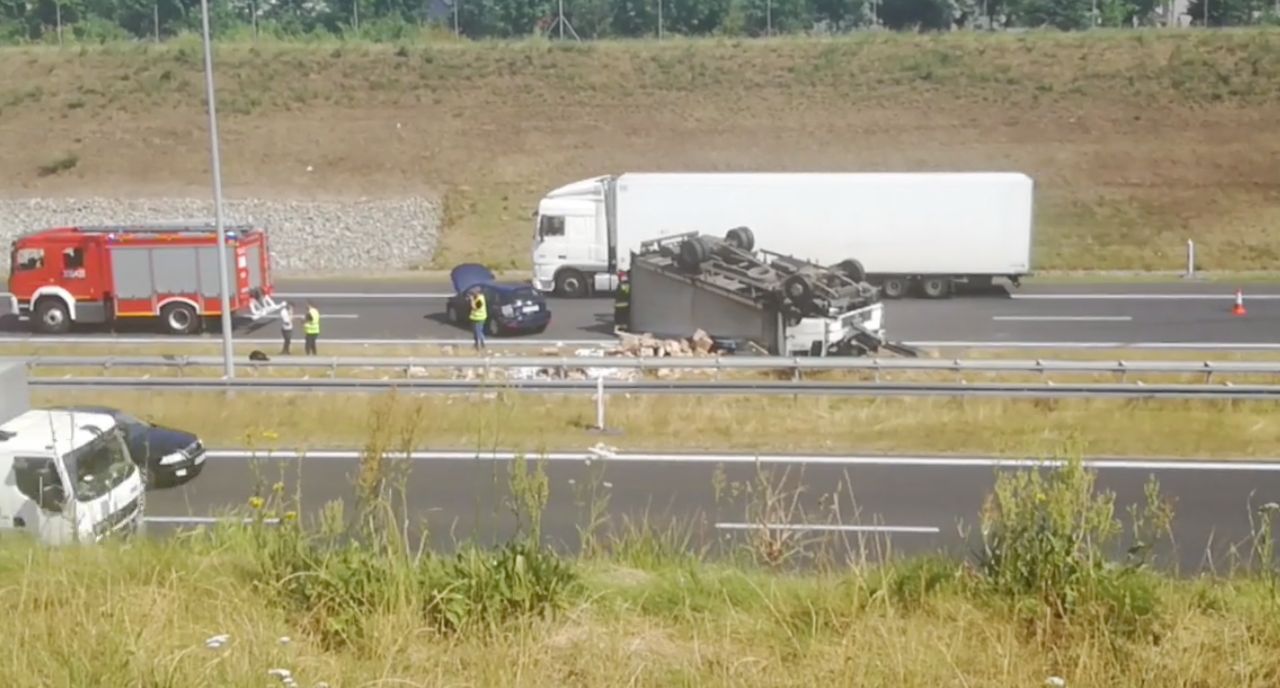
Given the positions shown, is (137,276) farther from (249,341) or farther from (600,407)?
(600,407)

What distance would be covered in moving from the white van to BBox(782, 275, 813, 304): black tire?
12.2m

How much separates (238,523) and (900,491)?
9315mm

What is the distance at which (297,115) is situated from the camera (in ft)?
152

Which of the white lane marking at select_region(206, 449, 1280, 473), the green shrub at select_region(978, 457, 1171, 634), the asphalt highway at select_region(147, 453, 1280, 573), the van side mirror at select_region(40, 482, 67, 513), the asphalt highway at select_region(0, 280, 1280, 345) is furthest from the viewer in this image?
the asphalt highway at select_region(0, 280, 1280, 345)

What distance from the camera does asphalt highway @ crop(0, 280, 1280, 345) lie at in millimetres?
26281

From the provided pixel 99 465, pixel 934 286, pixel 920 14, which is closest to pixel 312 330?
pixel 99 465

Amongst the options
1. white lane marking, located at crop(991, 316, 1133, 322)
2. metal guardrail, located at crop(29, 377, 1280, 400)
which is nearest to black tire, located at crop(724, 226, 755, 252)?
white lane marking, located at crop(991, 316, 1133, 322)

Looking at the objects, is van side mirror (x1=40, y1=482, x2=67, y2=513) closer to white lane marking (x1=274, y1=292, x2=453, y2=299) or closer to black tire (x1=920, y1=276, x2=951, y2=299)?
white lane marking (x1=274, y1=292, x2=453, y2=299)

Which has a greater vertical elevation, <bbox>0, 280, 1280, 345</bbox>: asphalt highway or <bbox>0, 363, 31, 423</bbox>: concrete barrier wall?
<bbox>0, 363, 31, 423</bbox>: concrete barrier wall

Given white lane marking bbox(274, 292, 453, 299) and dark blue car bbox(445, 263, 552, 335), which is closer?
dark blue car bbox(445, 263, 552, 335)

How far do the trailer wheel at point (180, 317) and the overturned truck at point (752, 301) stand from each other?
29.8ft

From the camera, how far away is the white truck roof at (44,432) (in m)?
10.9

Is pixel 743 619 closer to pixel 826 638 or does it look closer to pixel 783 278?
pixel 826 638

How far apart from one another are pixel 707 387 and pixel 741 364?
1.25 meters
